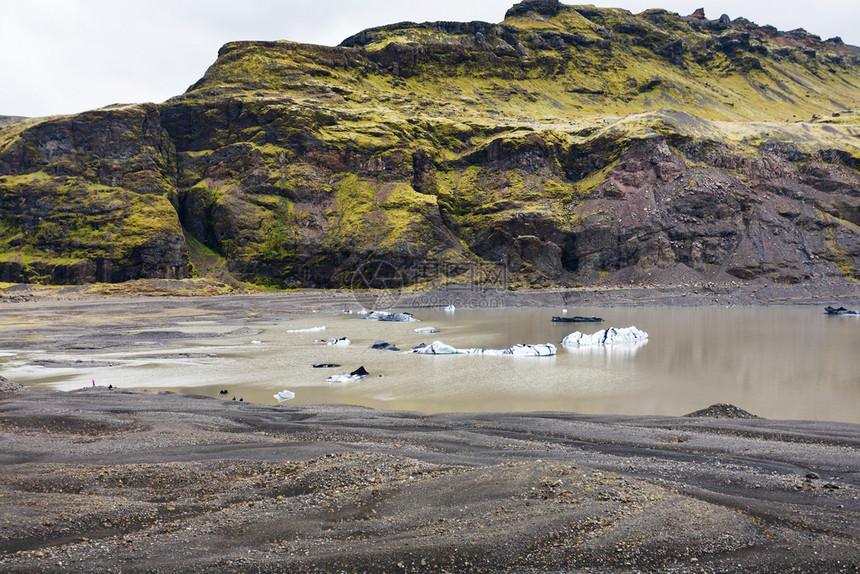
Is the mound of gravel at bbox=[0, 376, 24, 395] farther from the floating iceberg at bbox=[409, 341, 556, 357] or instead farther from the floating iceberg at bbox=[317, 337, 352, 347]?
the floating iceberg at bbox=[317, 337, 352, 347]

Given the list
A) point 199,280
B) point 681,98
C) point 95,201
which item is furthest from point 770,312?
point 681,98

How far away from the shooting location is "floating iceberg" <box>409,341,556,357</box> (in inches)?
1523

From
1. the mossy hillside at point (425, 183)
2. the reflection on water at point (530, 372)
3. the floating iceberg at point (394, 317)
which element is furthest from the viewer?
the mossy hillside at point (425, 183)

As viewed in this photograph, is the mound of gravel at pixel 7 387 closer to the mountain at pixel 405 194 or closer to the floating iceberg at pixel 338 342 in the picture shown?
the floating iceberg at pixel 338 342

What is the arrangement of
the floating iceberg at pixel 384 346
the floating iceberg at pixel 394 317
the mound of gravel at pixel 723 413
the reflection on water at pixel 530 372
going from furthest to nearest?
1. the floating iceberg at pixel 394 317
2. the floating iceberg at pixel 384 346
3. the reflection on water at pixel 530 372
4. the mound of gravel at pixel 723 413

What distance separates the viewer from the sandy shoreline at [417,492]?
28.5 feet

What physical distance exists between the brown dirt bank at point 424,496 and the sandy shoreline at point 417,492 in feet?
0.15

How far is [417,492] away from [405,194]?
387 feet

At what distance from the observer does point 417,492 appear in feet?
37.5

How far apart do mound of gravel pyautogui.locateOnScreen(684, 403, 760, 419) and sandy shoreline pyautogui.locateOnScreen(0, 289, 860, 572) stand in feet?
3.45

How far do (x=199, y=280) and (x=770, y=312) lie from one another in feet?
315

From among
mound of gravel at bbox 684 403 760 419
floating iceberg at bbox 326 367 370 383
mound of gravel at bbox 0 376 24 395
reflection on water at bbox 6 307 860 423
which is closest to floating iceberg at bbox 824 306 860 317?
reflection on water at bbox 6 307 860 423

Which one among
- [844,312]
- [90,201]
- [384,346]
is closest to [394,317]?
[384,346]

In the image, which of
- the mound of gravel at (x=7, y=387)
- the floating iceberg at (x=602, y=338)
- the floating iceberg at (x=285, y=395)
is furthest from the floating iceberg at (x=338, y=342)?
the mound of gravel at (x=7, y=387)
